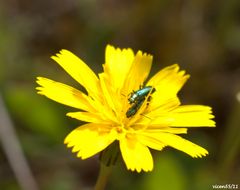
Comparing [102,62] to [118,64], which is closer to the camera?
[118,64]

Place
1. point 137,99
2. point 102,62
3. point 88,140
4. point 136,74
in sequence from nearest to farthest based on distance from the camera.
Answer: point 88,140 → point 137,99 → point 136,74 → point 102,62

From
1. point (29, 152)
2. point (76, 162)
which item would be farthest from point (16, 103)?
point (76, 162)

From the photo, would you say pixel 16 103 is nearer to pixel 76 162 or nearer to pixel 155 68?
pixel 76 162

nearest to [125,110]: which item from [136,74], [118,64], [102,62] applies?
[136,74]

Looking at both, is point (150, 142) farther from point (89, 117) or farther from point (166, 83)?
point (166, 83)

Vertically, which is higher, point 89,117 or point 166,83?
point 166,83

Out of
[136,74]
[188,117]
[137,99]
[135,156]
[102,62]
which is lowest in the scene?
[135,156]


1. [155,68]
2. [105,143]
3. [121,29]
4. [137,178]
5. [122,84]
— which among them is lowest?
[137,178]
